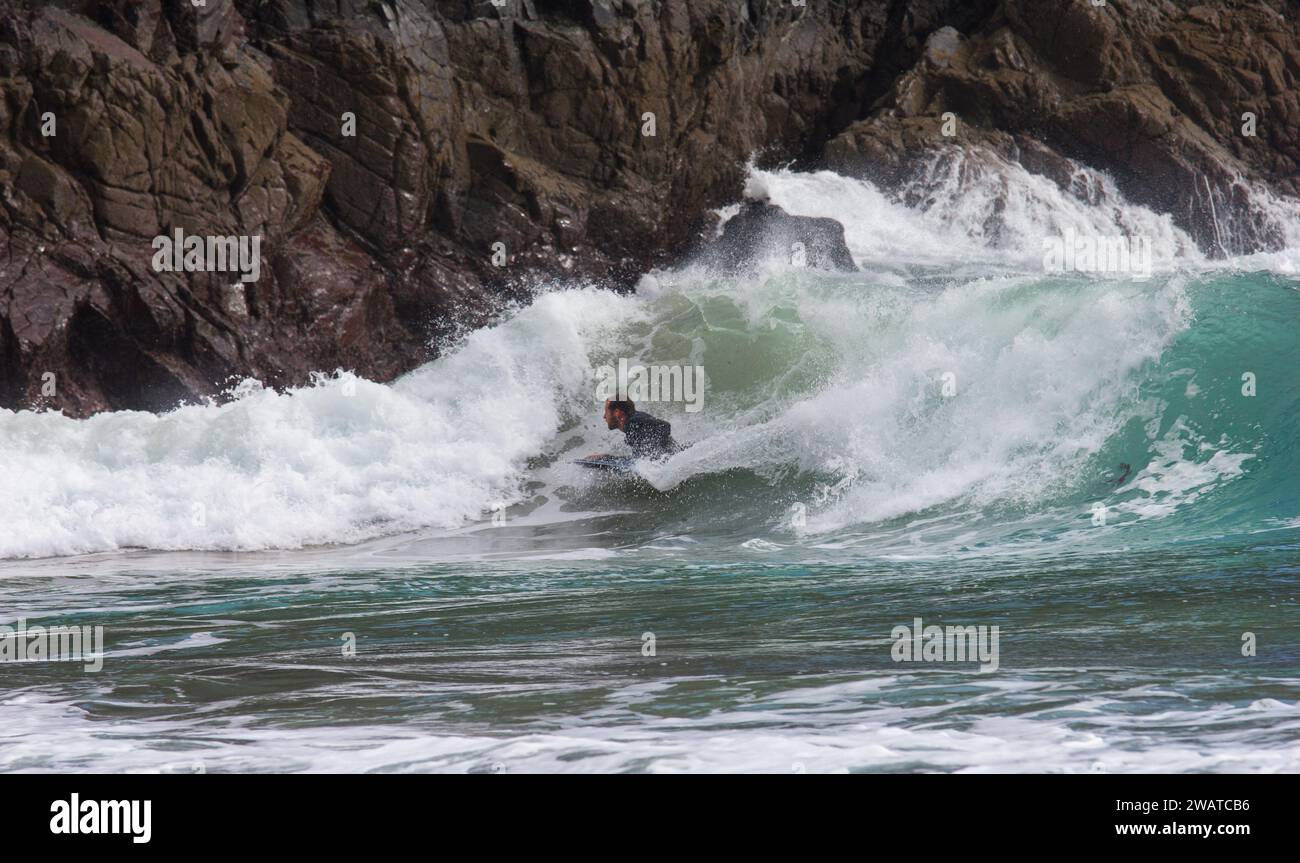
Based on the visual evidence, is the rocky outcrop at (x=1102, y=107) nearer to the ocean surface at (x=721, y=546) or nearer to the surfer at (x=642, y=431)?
the ocean surface at (x=721, y=546)

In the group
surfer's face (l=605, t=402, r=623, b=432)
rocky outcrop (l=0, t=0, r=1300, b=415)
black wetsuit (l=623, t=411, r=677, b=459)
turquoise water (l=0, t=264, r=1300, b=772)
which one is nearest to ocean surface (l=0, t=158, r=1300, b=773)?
turquoise water (l=0, t=264, r=1300, b=772)

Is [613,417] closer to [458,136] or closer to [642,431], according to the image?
[642,431]

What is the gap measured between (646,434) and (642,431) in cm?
5

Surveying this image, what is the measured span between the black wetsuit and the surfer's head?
5 centimetres

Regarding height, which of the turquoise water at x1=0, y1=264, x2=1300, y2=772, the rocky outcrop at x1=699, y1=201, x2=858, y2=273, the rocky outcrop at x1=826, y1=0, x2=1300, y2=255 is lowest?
the turquoise water at x1=0, y1=264, x2=1300, y2=772

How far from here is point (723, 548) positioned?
9836mm

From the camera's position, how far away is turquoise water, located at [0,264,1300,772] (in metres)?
4.31

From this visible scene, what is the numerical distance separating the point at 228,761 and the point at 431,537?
7.23 meters

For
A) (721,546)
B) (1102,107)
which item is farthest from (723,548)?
(1102,107)

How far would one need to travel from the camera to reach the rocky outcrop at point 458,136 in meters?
14.2

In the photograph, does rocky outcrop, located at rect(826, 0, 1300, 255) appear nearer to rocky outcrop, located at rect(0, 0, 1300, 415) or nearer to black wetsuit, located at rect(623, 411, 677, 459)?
rocky outcrop, located at rect(0, 0, 1300, 415)
